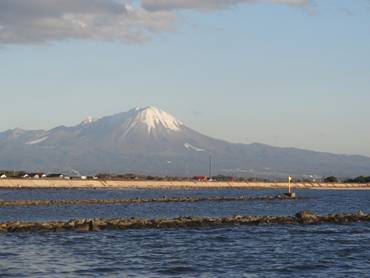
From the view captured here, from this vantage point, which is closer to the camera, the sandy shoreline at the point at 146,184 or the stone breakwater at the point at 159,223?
the stone breakwater at the point at 159,223

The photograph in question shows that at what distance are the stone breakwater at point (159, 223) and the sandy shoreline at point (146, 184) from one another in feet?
224

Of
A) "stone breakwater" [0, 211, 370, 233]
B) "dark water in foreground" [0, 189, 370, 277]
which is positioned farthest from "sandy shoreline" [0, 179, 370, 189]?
"dark water in foreground" [0, 189, 370, 277]

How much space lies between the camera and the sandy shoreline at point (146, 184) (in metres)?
113

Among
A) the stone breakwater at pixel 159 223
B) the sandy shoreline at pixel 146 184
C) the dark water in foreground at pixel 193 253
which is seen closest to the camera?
the dark water in foreground at pixel 193 253

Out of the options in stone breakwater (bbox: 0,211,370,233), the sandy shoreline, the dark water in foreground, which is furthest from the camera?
the sandy shoreline

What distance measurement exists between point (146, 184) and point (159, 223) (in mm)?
89451

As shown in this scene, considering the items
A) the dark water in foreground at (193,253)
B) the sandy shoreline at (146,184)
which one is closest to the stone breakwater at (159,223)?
the dark water in foreground at (193,253)

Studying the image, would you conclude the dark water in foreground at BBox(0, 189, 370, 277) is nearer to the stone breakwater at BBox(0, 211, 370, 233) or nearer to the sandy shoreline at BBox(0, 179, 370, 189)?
the stone breakwater at BBox(0, 211, 370, 233)

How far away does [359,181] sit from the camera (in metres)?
176

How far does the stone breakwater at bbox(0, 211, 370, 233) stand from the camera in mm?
37281

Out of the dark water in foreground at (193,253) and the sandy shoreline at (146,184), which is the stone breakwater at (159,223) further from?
the sandy shoreline at (146,184)

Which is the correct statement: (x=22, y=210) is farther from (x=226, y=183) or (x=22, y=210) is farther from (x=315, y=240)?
(x=226, y=183)

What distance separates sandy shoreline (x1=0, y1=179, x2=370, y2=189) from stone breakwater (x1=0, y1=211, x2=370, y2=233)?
224 ft

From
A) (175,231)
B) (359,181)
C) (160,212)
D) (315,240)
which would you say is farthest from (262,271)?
(359,181)
